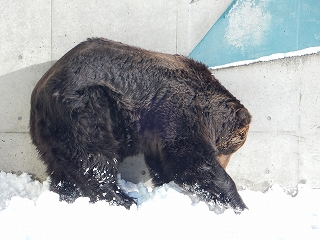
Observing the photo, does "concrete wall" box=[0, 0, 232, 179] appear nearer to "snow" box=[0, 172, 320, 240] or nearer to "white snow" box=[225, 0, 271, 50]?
"white snow" box=[225, 0, 271, 50]

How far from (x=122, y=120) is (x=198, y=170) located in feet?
2.81


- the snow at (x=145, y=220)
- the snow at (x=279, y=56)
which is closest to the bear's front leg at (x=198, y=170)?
the snow at (x=145, y=220)

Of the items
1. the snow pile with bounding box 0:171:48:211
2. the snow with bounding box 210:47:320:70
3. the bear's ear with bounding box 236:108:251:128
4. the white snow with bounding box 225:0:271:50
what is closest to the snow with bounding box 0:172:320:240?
the snow pile with bounding box 0:171:48:211

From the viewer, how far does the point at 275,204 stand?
5285 millimetres

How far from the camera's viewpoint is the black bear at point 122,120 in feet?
13.3

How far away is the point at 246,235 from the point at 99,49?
2.19 metres

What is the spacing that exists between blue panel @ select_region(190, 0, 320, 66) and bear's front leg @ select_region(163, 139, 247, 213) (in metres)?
1.46

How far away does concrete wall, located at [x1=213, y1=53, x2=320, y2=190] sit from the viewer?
541 centimetres

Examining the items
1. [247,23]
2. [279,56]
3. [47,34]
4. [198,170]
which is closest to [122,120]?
[198,170]

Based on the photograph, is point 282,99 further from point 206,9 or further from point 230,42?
point 206,9

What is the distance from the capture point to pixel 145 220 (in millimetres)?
4258

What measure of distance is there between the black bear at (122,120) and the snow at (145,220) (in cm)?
14

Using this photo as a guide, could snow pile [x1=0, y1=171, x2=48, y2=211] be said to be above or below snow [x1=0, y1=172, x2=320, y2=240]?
below

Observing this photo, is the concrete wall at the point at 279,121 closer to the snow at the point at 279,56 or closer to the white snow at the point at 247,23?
the snow at the point at 279,56
